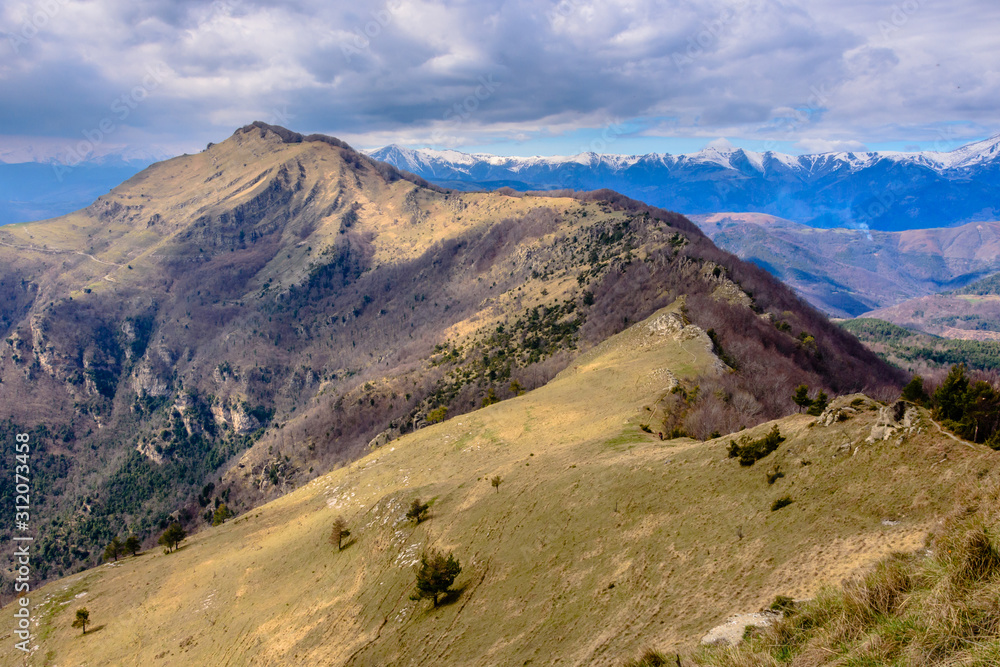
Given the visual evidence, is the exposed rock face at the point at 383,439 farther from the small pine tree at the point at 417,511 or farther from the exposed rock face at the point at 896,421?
the exposed rock face at the point at 896,421

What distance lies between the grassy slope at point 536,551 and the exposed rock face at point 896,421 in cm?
49

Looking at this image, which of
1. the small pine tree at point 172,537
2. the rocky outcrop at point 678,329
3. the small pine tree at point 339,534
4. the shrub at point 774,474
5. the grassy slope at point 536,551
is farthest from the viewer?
the rocky outcrop at point 678,329

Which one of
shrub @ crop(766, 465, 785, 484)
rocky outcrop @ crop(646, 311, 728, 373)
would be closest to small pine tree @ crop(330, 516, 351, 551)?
shrub @ crop(766, 465, 785, 484)

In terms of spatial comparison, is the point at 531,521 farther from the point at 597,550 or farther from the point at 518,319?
the point at 518,319

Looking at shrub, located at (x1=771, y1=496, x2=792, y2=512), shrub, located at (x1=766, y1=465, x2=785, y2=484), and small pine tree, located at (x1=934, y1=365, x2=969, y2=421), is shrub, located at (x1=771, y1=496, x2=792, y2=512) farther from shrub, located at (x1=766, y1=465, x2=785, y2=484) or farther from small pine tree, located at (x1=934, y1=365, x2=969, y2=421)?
small pine tree, located at (x1=934, y1=365, x2=969, y2=421)

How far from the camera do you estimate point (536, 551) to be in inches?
1068

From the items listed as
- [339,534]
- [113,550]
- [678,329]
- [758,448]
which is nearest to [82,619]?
[339,534]

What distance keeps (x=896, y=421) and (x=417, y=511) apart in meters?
30.6

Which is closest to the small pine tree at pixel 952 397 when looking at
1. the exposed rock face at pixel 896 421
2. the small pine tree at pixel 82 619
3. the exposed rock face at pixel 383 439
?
the exposed rock face at pixel 896 421

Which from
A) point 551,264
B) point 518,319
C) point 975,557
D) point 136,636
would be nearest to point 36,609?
point 136,636

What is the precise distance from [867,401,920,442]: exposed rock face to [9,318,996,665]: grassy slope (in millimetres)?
489

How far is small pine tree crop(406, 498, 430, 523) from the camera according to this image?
120ft

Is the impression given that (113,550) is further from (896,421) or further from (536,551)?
(896,421)

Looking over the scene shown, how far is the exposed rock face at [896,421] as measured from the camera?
20.1 m
